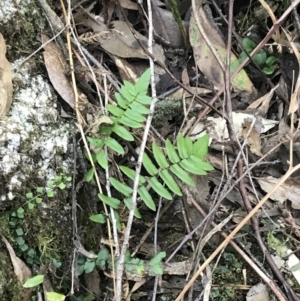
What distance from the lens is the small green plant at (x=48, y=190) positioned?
1.69 meters

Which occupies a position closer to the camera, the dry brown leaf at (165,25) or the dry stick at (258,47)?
the dry stick at (258,47)

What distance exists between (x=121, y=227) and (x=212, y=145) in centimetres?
50

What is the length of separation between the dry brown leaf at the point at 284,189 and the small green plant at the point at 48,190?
0.75m

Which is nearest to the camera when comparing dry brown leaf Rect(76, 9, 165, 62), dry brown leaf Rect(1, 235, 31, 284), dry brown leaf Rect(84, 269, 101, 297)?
dry brown leaf Rect(1, 235, 31, 284)

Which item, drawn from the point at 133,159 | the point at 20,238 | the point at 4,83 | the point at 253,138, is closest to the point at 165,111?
the point at 133,159

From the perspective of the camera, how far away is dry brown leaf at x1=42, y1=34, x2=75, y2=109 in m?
1.82

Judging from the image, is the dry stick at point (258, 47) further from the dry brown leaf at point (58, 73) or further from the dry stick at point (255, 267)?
the dry brown leaf at point (58, 73)

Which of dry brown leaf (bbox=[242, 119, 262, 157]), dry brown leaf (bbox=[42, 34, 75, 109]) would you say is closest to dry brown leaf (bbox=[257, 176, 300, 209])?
dry brown leaf (bbox=[242, 119, 262, 157])

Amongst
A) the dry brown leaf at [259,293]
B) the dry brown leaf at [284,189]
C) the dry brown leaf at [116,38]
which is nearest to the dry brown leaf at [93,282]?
the dry brown leaf at [259,293]

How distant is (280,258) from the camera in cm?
186

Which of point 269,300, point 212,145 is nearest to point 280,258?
point 269,300

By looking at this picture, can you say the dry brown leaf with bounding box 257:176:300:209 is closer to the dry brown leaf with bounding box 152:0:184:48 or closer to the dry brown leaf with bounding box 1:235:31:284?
the dry brown leaf with bounding box 152:0:184:48

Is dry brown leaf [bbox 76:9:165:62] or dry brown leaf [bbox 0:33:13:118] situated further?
dry brown leaf [bbox 76:9:165:62]

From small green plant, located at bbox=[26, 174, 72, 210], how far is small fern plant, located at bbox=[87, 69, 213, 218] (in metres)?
0.11
